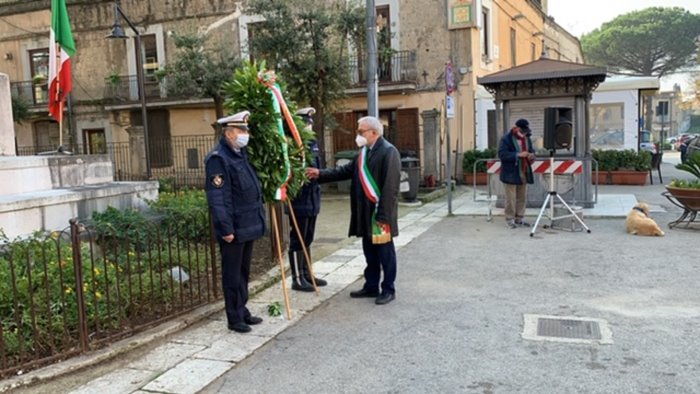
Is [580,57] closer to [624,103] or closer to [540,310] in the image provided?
[624,103]

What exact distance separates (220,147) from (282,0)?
9.76 meters

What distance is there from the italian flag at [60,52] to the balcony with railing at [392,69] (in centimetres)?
990

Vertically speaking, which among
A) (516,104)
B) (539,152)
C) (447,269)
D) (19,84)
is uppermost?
(19,84)

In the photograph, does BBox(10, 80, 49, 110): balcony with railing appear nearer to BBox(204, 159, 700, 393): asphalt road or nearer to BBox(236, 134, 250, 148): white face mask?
BBox(204, 159, 700, 393): asphalt road

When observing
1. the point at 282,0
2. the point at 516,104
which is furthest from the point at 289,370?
the point at 282,0

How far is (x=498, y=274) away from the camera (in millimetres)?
6594

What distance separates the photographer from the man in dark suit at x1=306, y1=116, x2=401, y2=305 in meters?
5.46

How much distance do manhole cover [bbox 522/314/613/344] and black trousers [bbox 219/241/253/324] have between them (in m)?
2.33

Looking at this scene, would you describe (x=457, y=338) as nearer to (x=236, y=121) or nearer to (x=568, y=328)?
(x=568, y=328)

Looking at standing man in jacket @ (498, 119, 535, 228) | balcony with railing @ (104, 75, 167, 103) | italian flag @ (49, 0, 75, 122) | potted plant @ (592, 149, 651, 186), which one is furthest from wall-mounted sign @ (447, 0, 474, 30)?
italian flag @ (49, 0, 75, 122)

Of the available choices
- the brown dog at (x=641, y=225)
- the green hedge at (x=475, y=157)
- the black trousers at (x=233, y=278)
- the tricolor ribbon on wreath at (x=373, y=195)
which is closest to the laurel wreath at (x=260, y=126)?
the black trousers at (x=233, y=278)

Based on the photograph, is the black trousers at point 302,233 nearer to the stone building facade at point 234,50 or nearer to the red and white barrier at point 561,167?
the red and white barrier at point 561,167

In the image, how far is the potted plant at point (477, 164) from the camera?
1623 centimetres

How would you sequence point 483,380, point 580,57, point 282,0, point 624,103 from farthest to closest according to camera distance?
point 580,57 → point 624,103 → point 282,0 → point 483,380
